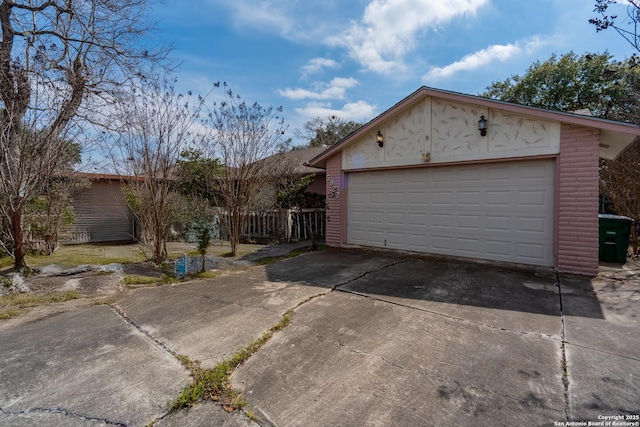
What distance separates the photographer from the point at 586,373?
8.32 feet

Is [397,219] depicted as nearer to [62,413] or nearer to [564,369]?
[564,369]

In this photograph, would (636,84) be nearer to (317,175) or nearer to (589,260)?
(589,260)

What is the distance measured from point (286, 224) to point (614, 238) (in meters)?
8.33

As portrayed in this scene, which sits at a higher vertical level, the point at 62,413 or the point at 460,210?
the point at 460,210

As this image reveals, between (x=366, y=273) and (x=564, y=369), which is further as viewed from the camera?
(x=366, y=273)

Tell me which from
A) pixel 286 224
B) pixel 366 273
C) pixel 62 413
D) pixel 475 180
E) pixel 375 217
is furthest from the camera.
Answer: pixel 286 224

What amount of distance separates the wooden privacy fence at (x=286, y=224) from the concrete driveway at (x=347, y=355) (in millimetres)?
5385

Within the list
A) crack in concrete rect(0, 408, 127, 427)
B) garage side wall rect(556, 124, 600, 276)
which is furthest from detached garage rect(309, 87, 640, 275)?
crack in concrete rect(0, 408, 127, 427)

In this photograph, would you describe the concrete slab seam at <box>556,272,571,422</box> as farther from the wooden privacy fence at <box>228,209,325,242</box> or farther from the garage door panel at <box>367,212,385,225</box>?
the wooden privacy fence at <box>228,209,325,242</box>

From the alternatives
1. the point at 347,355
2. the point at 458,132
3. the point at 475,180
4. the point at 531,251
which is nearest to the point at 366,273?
the point at 347,355

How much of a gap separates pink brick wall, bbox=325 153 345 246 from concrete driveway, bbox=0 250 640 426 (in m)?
3.86

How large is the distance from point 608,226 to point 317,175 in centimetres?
969

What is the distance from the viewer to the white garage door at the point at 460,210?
5969mm

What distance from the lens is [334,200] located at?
884 centimetres
